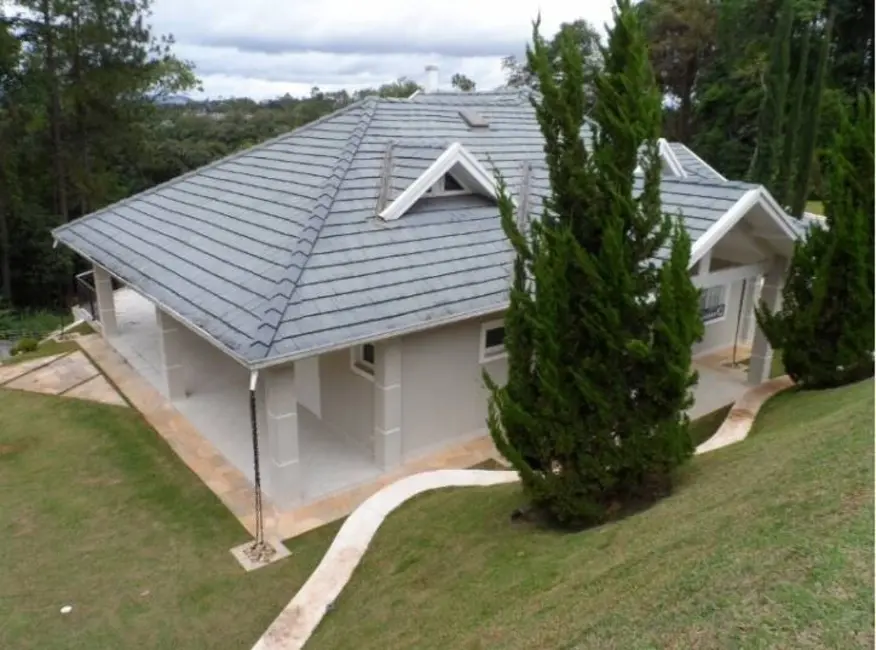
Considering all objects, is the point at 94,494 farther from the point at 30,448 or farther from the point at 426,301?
the point at 426,301

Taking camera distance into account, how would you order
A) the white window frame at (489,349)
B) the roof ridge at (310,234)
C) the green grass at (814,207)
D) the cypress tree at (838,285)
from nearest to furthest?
the roof ridge at (310,234), the cypress tree at (838,285), the white window frame at (489,349), the green grass at (814,207)

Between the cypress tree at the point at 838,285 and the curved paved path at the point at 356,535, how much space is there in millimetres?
1410

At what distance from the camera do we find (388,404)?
11.0m

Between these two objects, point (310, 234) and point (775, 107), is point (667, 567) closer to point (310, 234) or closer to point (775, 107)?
point (310, 234)

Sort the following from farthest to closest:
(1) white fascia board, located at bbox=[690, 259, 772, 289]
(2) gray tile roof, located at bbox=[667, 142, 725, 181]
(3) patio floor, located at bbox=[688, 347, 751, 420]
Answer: (2) gray tile roof, located at bbox=[667, 142, 725, 181] < (3) patio floor, located at bbox=[688, 347, 751, 420] < (1) white fascia board, located at bbox=[690, 259, 772, 289]

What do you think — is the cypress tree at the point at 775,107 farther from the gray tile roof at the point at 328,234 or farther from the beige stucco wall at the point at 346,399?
the beige stucco wall at the point at 346,399

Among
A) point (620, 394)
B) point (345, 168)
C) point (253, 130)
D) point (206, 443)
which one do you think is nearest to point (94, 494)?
point (206, 443)

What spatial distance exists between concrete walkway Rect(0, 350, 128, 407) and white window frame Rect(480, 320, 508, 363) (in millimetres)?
7514

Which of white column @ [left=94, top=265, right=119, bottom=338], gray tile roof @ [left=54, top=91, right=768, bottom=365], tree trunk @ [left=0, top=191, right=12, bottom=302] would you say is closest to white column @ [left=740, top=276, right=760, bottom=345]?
gray tile roof @ [left=54, top=91, right=768, bottom=365]

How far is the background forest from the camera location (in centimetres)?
2941

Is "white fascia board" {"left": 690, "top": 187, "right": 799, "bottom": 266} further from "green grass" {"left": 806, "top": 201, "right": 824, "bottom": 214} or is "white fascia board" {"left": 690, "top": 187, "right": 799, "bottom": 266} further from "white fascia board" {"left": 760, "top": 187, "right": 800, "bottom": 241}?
"green grass" {"left": 806, "top": 201, "right": 824, "bottom": 214}

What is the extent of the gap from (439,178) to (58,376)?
32.5 feet

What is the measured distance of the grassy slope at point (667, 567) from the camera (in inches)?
175

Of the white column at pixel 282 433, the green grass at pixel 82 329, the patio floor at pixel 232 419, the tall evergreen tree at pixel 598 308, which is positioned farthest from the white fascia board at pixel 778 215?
the green grass at pixel 82 329
